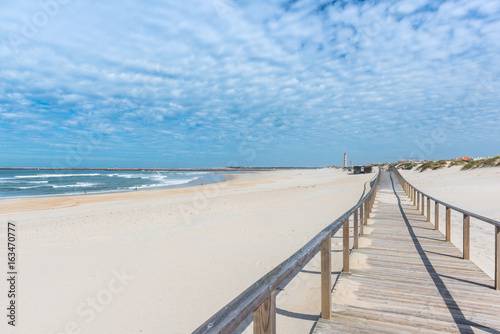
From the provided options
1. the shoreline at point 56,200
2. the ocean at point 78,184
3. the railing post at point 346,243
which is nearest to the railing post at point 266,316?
the railing post at point 346,243

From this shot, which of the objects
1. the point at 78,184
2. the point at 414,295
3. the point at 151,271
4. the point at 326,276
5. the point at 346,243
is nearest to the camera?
the point at 326,276

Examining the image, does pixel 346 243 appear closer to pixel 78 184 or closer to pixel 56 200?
pixel 56 200

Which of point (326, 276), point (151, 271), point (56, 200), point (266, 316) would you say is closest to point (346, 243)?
point (326, 276)

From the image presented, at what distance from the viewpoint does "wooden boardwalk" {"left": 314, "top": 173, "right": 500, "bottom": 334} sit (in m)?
2.93

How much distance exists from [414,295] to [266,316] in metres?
2.85

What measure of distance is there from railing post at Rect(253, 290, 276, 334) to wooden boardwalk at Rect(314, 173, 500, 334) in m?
1.50

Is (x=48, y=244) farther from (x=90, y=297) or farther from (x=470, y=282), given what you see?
(x=470, y=282)

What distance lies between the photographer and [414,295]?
3.59m

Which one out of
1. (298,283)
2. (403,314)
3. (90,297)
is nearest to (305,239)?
(298,283)

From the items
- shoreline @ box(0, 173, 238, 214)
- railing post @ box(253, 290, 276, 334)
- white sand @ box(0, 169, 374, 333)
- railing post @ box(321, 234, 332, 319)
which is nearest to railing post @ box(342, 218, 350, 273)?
white sand @ box(0, 169, 374, 333)

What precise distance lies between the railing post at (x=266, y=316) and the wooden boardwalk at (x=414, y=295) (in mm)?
1496

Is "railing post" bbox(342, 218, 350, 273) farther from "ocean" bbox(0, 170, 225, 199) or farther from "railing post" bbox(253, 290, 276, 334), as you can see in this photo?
"ocean" bbox(0, 170, 225, 199)

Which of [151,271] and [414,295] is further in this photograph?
[151,271]

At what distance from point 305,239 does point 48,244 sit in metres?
7.02
